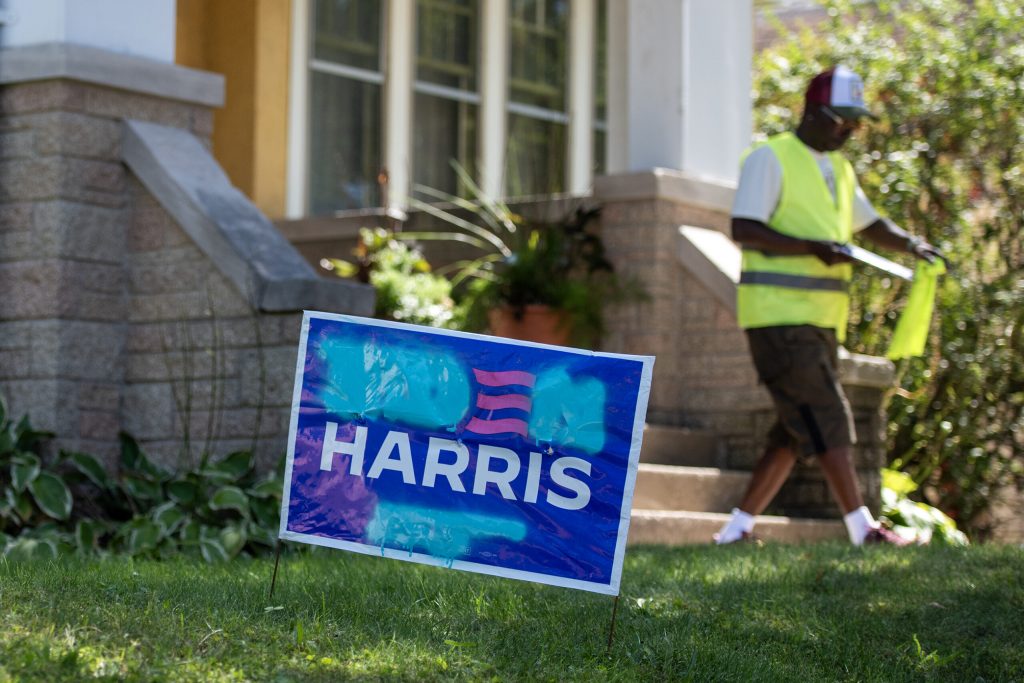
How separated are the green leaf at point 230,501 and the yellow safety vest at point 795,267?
266cm

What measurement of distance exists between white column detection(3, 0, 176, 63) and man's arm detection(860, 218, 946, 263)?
154 inches

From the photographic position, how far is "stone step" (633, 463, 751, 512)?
9.04 metres

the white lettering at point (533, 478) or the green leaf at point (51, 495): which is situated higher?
the white lettering at point (533, 478)

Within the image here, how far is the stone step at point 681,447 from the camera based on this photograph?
9.68m

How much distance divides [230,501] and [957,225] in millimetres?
6025

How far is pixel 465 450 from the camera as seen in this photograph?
5152 millimetres

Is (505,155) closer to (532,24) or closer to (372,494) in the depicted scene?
(532,24)

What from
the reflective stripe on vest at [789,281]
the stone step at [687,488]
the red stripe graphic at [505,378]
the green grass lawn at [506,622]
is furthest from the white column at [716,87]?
the red stripe graphic at [505,378]

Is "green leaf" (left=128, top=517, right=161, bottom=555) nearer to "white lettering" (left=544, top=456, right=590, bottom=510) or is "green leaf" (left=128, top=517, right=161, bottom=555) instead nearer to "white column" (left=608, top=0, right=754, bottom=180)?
"white lettering" (left=544, top=456, right=590, bottom=510)

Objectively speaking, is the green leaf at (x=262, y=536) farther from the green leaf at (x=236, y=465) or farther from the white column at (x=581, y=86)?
the white column at (x=581, y=86)

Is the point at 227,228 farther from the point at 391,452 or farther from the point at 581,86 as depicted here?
the point at 581,86

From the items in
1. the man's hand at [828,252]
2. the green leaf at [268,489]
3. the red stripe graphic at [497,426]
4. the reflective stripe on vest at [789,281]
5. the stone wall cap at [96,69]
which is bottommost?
the green leaf at [268,489]

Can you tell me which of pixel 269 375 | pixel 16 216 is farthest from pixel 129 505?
pixel 16 216

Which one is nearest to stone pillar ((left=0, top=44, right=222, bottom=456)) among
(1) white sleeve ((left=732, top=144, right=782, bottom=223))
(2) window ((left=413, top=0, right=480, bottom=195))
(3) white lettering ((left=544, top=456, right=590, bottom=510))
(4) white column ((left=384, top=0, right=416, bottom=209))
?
(1) white sleeve ((left=732, top=144, right=782, bottom=223))
